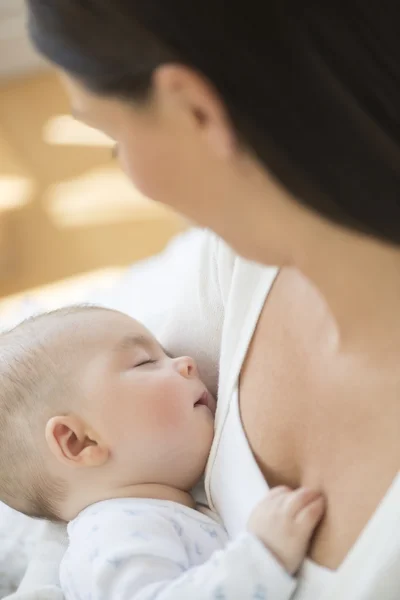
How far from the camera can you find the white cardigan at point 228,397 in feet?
1.95

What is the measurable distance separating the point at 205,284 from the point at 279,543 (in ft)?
1.18

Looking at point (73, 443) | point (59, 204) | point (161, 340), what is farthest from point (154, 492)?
point (59, 204)

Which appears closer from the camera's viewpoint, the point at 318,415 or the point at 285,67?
the point at 285,67

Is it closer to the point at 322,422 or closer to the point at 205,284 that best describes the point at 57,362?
the point at 205,284

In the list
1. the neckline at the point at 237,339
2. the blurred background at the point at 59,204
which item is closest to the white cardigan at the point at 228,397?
the neckline at the point at 237,339

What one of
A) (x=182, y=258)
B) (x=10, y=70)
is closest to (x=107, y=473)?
(x=182, y=258)

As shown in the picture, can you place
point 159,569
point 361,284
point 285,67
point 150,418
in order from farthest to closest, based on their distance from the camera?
point 150,418, point 159,569, point 361,284, point 285,67

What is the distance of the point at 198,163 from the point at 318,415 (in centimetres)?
30

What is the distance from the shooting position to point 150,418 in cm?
90

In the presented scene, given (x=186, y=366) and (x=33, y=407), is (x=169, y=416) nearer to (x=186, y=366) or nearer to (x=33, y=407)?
(x=186, y=366)

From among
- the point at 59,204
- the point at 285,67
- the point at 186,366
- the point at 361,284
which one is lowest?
the point at 59,204

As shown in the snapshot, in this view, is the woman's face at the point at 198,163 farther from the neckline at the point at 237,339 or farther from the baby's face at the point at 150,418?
the baby's face at the point at 150,418

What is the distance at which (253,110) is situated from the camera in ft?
1.64

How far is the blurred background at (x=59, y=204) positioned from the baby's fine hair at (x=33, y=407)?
0.98 meters
